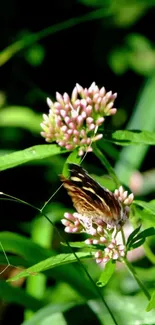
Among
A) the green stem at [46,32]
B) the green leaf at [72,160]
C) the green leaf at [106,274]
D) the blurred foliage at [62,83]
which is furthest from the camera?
the blurred foliage at [62,83]

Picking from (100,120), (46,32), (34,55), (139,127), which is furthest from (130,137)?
(34,55)

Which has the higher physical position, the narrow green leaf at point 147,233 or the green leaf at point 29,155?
the green leaf at point 29,155

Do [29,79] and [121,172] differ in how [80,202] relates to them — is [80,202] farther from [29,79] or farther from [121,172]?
[29,79]

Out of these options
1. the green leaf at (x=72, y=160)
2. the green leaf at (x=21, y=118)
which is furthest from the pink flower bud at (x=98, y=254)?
the green leaf at (x=21, y=118)

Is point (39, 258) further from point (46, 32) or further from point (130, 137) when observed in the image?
point (46, 32)

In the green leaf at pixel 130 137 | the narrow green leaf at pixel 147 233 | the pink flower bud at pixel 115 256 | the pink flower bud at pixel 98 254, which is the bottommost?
the pink flower bud at pixel 115 256

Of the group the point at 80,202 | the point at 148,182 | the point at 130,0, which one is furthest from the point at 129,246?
the point at 130,0

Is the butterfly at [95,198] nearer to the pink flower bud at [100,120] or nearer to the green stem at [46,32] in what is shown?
the pink flower bud at [100,120]
